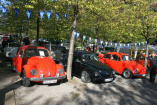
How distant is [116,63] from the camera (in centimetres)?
955

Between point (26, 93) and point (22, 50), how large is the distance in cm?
265

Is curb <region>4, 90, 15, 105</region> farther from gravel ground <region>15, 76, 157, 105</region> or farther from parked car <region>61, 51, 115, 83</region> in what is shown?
parked car <region>61, 51, 115, 83</region>

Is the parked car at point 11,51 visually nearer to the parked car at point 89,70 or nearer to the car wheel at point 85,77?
the parked car at point 89,70

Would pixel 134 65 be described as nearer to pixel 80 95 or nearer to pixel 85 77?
pixel 85 77

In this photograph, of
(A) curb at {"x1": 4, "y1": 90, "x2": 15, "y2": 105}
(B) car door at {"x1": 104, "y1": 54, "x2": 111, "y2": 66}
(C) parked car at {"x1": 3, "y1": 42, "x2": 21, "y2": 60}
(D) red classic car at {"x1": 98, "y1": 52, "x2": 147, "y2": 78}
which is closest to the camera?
(A) curb at {"x1": 4, "y1": 90, "x2": 15, "y2": 105}

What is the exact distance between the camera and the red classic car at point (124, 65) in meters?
8.62

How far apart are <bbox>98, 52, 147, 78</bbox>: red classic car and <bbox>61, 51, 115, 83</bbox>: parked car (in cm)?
178

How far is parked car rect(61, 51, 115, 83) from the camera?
697cm

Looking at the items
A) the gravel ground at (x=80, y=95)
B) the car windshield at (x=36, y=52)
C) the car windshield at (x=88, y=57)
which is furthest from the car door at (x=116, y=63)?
the car windshield at (x=36, y=52)

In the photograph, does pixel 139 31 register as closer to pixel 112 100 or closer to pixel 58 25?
pixel 112 100

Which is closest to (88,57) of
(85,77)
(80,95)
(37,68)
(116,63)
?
(85,77)

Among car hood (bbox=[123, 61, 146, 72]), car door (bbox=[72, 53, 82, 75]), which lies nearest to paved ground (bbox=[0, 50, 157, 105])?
car door (bbox=[72, 53, 82, 75])

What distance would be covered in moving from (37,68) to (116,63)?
567cm

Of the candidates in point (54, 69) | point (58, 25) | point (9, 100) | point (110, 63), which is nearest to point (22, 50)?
point (54, 69)
